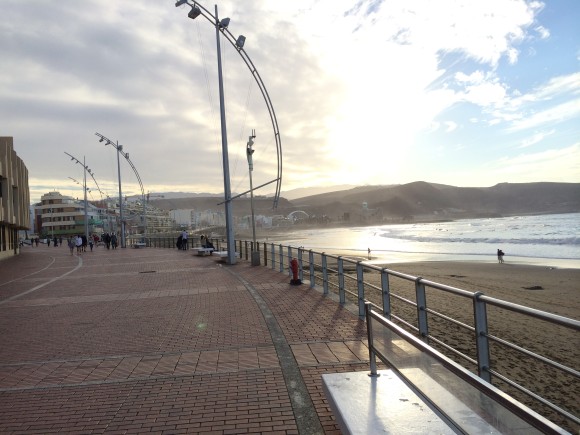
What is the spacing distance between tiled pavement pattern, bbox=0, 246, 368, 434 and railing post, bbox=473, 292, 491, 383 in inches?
52.3

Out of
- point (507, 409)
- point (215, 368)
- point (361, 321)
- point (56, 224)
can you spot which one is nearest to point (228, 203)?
point (361, 321)

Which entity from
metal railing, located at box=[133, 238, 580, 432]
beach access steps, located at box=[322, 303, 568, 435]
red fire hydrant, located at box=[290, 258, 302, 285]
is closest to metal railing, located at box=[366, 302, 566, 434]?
beach access steps, located at box=[322, 303, 568, 435]

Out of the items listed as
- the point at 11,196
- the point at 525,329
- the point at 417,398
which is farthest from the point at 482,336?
the point at 11,196

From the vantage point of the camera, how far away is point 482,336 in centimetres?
373

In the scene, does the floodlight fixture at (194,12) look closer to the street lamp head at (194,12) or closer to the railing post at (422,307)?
the street lamp head at (194,12)

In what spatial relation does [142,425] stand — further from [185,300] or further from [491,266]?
[491,266]

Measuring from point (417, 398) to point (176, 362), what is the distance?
3190mm

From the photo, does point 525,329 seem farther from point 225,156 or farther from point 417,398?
point 225,156

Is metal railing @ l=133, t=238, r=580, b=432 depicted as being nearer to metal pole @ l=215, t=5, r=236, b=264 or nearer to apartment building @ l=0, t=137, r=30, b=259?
metal pole @ l=215, t=5, r=236, b=264

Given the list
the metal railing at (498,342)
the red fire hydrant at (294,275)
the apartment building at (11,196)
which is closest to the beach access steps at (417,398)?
the metal railing at (498,342)

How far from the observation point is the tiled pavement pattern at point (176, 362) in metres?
3.78

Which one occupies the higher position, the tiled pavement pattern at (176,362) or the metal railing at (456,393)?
the metal railing at (456,393)

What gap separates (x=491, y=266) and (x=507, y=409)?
28383mm

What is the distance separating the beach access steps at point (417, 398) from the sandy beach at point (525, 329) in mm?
911
